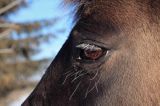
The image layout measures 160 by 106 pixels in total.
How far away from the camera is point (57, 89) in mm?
3197

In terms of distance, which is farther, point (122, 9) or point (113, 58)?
point (122, 9)

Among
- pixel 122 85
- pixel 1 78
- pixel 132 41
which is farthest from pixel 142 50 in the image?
pixel 1 78

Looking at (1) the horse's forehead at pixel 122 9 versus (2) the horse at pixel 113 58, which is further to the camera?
(1) the horse's forehead at pixel 122 9

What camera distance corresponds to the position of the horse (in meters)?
2.93

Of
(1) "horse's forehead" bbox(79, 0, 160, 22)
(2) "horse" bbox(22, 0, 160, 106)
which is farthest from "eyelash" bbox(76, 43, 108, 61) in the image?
(1) "horse's forehead" bbox(79, 0, 160, 22)

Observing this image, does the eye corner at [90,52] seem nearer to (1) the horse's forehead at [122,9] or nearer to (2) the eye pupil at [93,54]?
(2) the eye pupil at [93,54]

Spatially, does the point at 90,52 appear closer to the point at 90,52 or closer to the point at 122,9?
the point at 90,52

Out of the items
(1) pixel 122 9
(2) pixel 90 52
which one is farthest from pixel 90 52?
(1) pixel 122 9

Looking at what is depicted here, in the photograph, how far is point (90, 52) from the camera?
3.04 m

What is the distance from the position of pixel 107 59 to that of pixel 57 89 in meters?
0.47

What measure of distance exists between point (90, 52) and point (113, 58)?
172 mm

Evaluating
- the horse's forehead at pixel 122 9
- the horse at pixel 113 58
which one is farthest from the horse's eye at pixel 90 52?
the horse's forehead at pixel 122 9

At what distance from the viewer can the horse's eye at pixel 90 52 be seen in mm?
3014

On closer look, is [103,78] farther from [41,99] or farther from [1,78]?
[1,78]
